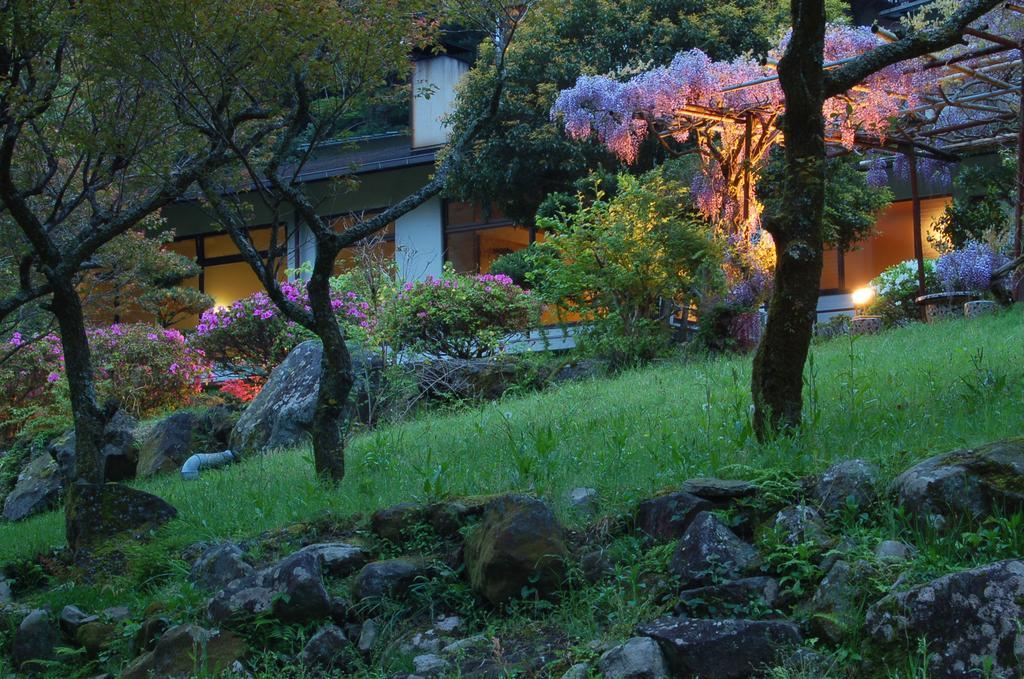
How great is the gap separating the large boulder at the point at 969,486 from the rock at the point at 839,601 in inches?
19.1

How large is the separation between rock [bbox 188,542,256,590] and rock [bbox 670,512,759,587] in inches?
105

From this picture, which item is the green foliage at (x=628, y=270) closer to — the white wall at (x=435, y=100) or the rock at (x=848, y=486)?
the rock at (x=848, y=486)

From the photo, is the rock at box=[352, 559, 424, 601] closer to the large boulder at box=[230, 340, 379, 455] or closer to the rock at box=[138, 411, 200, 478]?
the large boulder at box=[230, 340, 379, 455]

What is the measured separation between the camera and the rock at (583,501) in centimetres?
601

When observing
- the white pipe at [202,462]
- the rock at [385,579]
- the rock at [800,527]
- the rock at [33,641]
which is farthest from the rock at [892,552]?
the white pipe at [202,462]

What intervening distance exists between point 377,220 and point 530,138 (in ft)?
43.3

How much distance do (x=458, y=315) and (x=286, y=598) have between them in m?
9.40

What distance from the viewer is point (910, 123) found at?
54.0 feet

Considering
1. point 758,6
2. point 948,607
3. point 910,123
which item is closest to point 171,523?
point 948,607

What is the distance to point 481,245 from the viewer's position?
24969 mm

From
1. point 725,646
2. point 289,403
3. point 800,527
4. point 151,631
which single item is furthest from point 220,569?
point 289,403

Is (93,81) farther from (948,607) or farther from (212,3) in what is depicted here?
(948,607)

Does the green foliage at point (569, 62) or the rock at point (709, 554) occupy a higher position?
the green foliage at point (569, 62)

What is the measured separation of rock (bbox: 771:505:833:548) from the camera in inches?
200
